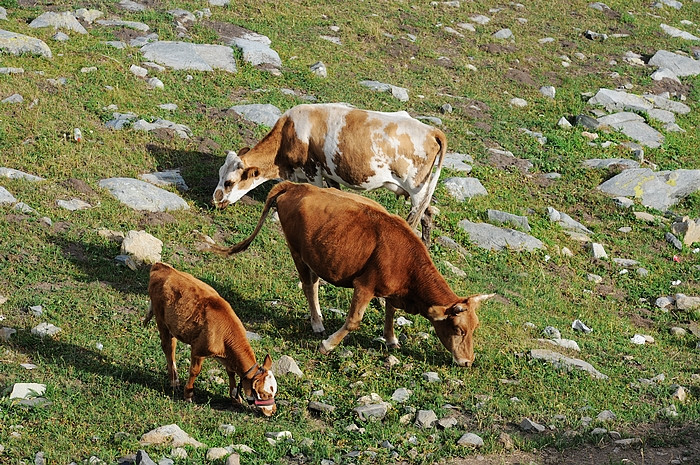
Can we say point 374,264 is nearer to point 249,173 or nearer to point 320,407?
point 320,407

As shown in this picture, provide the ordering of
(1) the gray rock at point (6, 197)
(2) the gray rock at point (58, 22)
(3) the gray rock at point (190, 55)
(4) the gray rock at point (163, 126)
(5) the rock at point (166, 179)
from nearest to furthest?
(1) the gray rock at point (6, 197), (5) the rock at point (166, 179), (4) the gray rock at point (163, 126), (3) the gray rock at point (190, 55), (2) the gray rock at point (58, 22)

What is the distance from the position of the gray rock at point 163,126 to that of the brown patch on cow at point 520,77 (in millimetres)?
10336

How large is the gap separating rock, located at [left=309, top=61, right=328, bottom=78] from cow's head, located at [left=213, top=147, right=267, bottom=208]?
21.1 ft

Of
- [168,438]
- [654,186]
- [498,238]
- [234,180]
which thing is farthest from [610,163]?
[168,438]

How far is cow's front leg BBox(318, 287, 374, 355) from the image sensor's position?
10500mm

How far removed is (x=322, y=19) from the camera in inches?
965

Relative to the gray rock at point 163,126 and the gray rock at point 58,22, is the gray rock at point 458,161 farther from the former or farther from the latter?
the gray rock at point 58,22

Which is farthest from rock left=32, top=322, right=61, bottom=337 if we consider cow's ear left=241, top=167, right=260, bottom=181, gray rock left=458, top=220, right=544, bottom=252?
gray rock left=458, top=220, right=544, bottom=252

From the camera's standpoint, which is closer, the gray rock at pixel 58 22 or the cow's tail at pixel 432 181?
the cow's tail at pixel 432 181

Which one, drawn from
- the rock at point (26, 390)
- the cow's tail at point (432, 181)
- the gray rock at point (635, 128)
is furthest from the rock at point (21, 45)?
the gray rock at point (635, 128)

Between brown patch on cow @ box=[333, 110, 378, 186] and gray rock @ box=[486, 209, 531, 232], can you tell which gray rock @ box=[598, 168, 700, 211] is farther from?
brown patch on cow @ box=[333, 110, 378, 186]

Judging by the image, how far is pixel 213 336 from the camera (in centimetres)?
889

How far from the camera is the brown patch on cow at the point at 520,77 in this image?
2367 cm

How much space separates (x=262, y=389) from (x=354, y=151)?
6.37 meters
